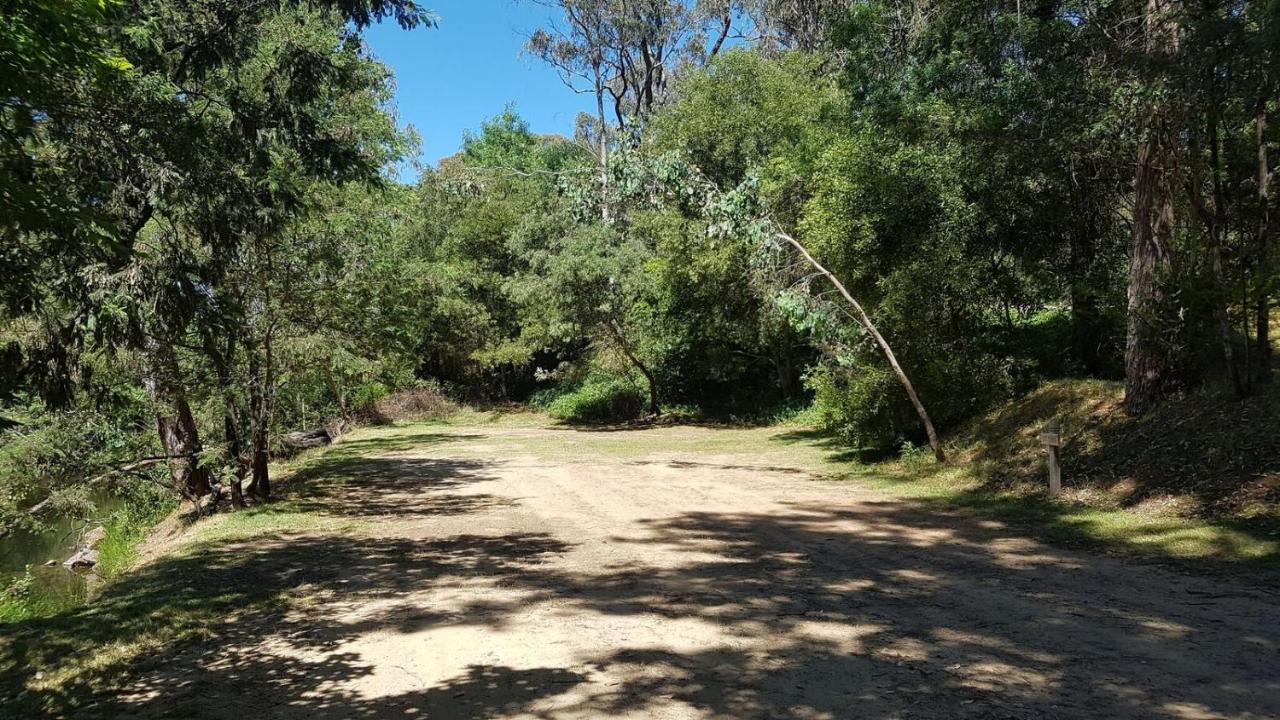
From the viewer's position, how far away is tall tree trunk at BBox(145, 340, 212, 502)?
37.2ft

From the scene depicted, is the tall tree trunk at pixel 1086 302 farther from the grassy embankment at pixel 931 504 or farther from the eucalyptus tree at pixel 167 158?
the eucalyptus tree at pixel 167 158

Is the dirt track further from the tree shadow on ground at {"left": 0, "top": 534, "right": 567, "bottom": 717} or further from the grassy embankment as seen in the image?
the grassy embankment

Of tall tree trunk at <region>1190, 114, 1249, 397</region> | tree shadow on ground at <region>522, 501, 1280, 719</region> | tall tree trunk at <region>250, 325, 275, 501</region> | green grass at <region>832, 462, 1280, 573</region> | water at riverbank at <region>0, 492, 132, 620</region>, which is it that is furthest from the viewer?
tall tree trunk at <region>250, 325, 275, 501</region>

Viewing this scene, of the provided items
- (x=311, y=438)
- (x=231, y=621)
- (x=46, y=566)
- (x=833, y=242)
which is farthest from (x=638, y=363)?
(x=231, y=621)

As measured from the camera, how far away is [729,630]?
5.69m

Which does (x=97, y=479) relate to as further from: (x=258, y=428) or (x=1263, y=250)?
(x=1263, y=250)

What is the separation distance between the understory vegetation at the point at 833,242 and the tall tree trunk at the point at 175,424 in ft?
0.19

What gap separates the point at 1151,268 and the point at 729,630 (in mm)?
9342

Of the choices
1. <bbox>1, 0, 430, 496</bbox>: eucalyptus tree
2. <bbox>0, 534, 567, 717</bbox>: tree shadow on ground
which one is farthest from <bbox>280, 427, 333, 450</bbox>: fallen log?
<bbox>1, 0, 430, 496</bbox>: eucalyptus tree

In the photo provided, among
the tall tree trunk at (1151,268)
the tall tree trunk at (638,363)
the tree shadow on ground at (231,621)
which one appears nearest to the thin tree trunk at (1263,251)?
the tall tree trunk at (1151,268)

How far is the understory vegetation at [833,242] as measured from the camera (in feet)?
26.5

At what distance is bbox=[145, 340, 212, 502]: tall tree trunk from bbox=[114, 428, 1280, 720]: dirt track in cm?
329

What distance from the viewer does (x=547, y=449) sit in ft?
71.3

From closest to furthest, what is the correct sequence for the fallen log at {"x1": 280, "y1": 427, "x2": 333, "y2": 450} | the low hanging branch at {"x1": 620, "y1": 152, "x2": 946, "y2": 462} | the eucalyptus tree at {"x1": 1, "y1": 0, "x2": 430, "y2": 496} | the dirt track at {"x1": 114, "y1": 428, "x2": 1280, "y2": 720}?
the dirt track at {"x1": 114, "y1": 428, "x2": 1280, "y2": 720} < the eucalyptus tree at {"x1": 1, "y1": 0, "x2": 430, "y2": 496} < the low hanging branch at {"x1": 620, "y1": 152, "x2": 946, "y2": 462} < the fallen log at {"x1": 280, "y1": 427, "x2": 333, "y2": 450}
